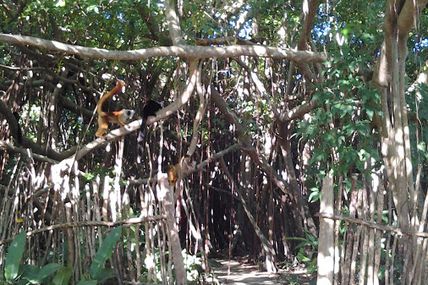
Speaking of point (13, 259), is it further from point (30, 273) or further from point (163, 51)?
point (163, 51)

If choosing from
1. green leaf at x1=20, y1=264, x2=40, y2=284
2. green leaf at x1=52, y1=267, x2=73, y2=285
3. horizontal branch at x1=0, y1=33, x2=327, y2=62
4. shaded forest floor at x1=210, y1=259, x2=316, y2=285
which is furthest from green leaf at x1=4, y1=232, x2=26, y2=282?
shaded forest floor at x1=210, y1=259, x2=316, y2=285

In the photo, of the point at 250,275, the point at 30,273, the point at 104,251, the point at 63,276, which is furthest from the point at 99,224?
the point at 250,275

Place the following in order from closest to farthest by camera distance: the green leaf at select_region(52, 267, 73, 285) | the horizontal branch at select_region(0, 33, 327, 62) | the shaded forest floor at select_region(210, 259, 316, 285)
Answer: the horizontal branch at select_region(0, 33, 327, 62) → the green leaf at select_region(52, 267, 73, 285) → the shaded forest floor at select_region(210, 259, 316, 285)

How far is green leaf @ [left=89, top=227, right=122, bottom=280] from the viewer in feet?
13.9

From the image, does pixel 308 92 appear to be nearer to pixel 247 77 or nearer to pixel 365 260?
pixel 247 77

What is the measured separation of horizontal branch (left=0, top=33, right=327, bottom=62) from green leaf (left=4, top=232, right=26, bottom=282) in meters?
1.51

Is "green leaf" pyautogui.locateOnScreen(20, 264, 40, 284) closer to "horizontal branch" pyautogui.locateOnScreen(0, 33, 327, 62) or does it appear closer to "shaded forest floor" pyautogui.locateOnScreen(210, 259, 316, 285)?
"horizontal branch" pyautogui.locateOnScreen(0, 33, 327, 62)

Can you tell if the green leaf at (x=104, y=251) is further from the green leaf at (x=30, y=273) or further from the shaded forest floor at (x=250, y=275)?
the shaded forest floor at (x=250, y=275)

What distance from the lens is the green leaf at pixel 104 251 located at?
425 cm

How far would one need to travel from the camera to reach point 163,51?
4.46 metres

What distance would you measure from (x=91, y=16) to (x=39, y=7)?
0.62m

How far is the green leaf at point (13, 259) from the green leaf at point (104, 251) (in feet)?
1.86

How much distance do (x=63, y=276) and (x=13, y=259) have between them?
39 centimetres

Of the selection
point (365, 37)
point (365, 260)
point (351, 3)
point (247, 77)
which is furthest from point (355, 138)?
point (247, 77)
